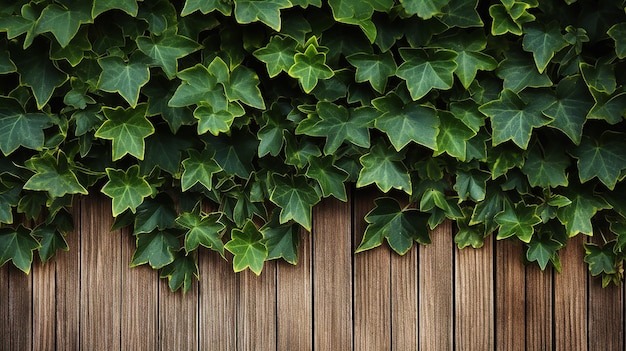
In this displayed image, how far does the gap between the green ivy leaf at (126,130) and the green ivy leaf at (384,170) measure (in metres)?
0.57

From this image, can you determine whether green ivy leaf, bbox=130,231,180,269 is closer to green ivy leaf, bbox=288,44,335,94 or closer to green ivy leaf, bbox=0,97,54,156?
green ivy leaf, bbox=0,97,54,156

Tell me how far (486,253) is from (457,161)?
0.99 ft

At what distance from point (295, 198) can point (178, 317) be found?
52cm

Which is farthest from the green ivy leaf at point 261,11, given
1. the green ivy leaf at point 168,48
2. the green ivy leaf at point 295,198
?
the green ivy leaf at point 295,198

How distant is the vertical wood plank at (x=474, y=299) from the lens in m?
1.81

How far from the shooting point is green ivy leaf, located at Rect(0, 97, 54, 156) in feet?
5.39

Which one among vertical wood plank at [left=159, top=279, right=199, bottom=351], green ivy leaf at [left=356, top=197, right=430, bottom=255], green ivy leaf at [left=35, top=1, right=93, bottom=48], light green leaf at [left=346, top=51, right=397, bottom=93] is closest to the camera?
green ivy leaf at [left=35, top=1, right=93, bottom=48]

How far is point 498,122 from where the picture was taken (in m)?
1.65

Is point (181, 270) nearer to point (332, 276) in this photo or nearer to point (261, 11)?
point (332, 276)

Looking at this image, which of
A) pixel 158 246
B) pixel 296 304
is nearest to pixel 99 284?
pixel 158 246

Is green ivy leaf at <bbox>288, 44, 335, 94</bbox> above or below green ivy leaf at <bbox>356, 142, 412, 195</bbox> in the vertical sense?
above

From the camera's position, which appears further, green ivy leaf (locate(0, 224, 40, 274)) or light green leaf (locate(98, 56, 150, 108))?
green ivy leaf (locate(0, 224, 40, 274))

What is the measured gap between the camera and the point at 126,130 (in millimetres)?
1636

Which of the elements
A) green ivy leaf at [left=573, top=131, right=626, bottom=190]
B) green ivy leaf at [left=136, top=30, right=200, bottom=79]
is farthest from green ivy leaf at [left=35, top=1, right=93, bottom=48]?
green ivy leaf at [left=573, top=131, right=626, bottom=190]
